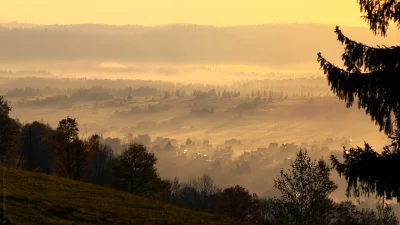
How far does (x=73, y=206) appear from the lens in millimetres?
35375

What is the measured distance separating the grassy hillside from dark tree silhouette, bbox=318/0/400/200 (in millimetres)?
16535

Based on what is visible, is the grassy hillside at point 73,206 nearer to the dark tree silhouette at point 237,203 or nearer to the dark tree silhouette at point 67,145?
the dark tree silhouette at point 67,145

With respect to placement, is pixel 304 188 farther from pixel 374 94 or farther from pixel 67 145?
pixel 67 145

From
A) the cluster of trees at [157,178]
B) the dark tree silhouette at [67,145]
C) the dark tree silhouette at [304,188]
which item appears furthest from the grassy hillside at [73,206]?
the dark tree silhouette at [67,145]

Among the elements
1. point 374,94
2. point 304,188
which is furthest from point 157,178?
point 374,94

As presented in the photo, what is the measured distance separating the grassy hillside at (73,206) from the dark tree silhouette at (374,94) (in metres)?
16.5

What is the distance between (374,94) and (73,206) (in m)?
21.8

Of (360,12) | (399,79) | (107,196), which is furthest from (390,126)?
(107,196)

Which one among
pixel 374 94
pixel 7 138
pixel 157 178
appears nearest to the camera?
pixel 374 94

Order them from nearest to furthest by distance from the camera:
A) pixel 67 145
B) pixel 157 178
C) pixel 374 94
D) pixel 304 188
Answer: pixel 374 94 → pixel 304 188 → pixel 67 145 → pixel 157 178

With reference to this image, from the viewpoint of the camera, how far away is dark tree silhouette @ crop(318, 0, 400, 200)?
20703 mm

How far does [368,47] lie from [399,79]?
170cm

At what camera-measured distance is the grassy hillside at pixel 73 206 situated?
30594 mm

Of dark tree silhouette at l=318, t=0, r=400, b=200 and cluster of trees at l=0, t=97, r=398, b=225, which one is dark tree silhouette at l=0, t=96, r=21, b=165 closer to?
cluster of trees at l=0, t=97, r=398, b=225
